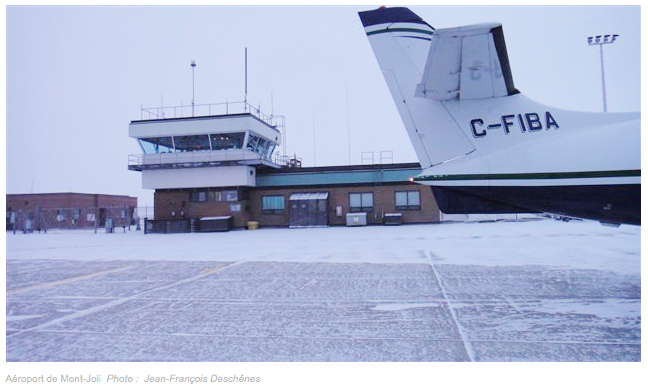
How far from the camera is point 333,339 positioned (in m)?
4.79

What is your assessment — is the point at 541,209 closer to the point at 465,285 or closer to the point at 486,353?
the point at 465,285

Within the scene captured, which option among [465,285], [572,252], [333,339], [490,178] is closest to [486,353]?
[333,339]

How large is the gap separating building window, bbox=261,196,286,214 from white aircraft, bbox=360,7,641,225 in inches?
1135

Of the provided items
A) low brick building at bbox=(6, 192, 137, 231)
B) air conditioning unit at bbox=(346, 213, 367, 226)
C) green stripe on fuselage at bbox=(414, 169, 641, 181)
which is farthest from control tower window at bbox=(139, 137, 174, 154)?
green stripe on fuselage at bbox=(414, 169, 641, 181)

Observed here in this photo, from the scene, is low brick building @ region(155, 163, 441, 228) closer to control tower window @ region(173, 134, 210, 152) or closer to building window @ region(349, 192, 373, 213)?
building window @ region(349, 192, 373, 213)

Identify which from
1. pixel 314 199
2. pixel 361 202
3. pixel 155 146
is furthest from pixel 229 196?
pixel 361 202

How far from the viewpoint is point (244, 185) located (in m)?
33.6

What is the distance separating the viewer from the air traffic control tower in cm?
3313

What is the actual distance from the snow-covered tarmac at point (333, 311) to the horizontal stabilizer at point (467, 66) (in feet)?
11.1

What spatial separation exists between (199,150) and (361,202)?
14.8 meters

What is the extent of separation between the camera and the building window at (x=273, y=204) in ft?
116

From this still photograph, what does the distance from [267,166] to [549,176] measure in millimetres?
30916

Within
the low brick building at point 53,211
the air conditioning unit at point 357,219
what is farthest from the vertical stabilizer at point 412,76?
the low brick building at point 53,211
